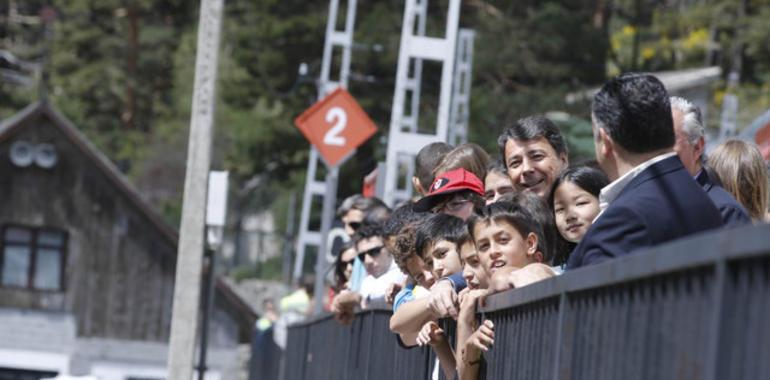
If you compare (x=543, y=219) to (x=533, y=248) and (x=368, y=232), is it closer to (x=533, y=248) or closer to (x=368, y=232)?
(x=533, y=248)

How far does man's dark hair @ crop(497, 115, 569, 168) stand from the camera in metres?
6.66

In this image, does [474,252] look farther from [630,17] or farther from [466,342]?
[630,17]

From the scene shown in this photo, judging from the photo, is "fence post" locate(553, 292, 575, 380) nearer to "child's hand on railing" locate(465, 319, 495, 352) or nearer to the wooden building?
"child's hand on railing" locate(465, 319, 495, 352)

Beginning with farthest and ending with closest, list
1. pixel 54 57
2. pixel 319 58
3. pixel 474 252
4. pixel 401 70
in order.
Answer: pixel 54 57 < pixel 319 58 < pixel 401 70 < pixel 474 252

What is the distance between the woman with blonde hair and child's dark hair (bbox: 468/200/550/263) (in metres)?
0.82

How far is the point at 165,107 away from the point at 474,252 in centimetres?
6271

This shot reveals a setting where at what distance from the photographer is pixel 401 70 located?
17.0m

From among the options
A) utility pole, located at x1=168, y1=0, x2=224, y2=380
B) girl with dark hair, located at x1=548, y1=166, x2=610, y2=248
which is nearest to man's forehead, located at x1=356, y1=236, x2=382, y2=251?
girl with dark hair, located at x1=548, y1=166, x2=610, y2=248

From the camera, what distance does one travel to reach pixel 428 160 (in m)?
8.12

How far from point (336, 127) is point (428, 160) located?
8318mm

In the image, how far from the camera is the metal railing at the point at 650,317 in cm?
284

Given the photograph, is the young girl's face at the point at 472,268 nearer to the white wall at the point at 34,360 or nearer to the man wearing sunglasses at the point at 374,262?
the man wearing sunglasses at the point at 374,262

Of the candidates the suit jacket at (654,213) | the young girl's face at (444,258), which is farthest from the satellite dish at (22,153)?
the suit jacket at (654,213)

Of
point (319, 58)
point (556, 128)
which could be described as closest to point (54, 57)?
point (319, 58)
